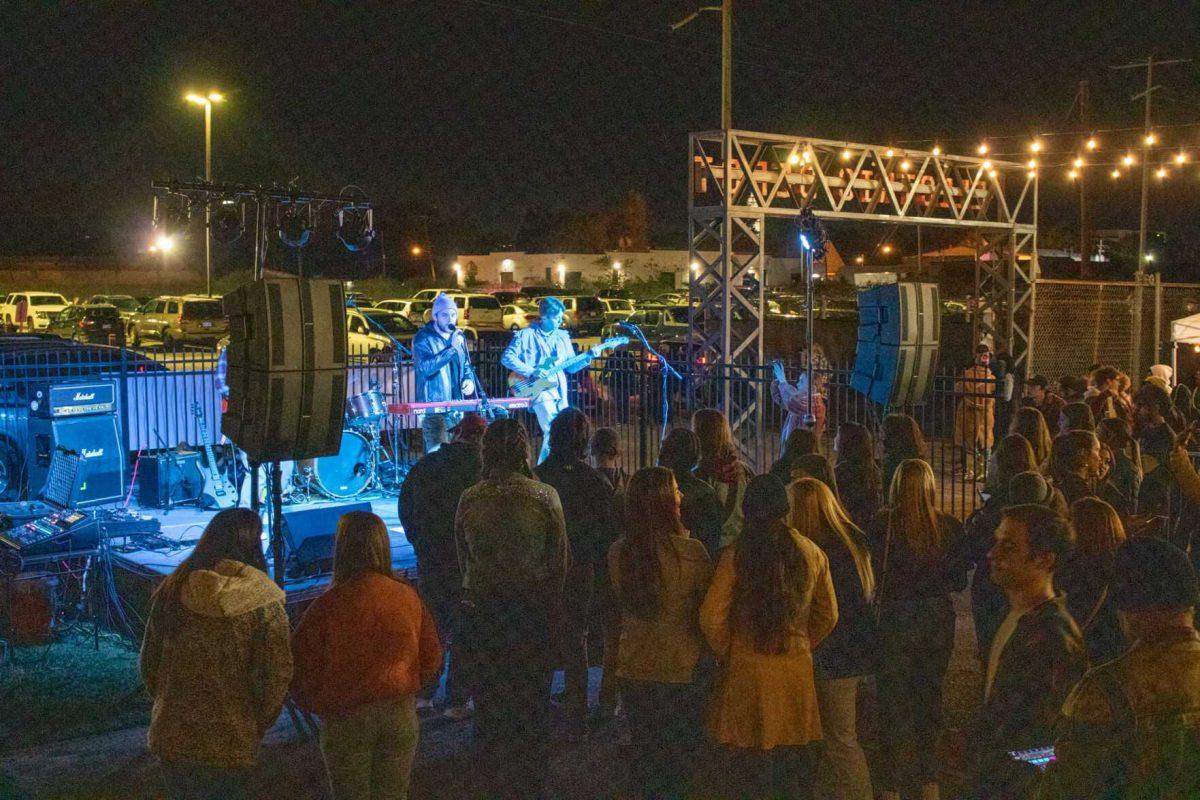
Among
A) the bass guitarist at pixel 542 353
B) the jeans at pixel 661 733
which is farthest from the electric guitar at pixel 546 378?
the jeans at pixel 661 733

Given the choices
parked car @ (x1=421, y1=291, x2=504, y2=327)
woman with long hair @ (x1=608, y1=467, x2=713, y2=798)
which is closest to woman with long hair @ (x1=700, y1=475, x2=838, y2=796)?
woman with long hair @ (x1=608, y1=467, x2=713, y2=798)

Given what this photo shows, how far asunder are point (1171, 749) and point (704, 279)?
12.6 m

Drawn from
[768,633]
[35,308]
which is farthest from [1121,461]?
[35,308]

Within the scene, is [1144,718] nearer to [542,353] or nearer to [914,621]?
[914,621]

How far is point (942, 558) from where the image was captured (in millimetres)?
4930

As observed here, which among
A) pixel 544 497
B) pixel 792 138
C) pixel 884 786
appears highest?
pixel 792 138

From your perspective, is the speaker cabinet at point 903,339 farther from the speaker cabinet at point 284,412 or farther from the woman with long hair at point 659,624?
the woman with long hair at point 659,624

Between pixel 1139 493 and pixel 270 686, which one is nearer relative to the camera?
pixel 270 686

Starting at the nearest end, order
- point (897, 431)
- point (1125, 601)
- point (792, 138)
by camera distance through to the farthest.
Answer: point (1125, 601), point (897, 431), point (792, 138)

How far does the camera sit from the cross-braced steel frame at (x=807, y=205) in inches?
570

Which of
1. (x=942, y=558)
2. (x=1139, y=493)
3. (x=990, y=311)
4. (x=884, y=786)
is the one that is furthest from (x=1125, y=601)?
(x=990, y=311)

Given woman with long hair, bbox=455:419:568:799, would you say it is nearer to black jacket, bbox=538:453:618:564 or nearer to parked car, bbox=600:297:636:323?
black jacket, bbox=538:453:618:564

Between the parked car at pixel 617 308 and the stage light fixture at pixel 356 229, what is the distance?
24.8m

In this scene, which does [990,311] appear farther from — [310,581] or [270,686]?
[270,686]
